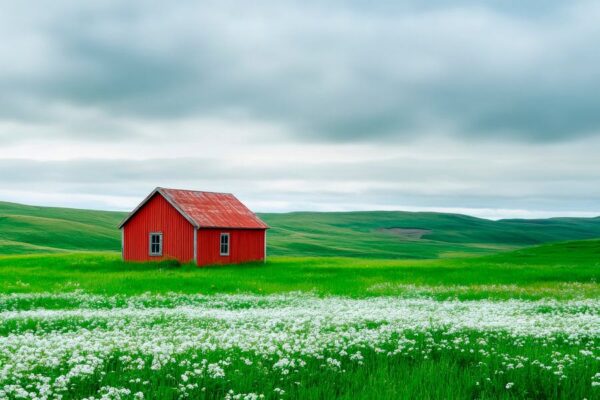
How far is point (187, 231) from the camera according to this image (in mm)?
55750

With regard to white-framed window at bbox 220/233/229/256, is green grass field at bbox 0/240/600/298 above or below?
below

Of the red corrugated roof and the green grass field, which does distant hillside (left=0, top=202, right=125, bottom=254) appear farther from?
the green grass field

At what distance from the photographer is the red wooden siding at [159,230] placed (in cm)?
5578

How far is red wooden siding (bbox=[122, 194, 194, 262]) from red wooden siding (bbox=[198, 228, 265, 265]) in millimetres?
1160

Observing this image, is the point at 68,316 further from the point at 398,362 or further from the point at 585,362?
the point at 585,362

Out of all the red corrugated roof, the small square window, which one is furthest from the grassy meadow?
the small square window

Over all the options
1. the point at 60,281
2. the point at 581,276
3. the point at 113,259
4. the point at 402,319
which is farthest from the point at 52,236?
the point at 402,319

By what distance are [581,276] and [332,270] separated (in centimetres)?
2006

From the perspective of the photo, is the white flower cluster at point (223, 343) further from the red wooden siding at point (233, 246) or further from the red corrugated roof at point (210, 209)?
the red corrugated roof at point (210, 209)

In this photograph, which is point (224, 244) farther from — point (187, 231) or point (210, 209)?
point (187, 231)

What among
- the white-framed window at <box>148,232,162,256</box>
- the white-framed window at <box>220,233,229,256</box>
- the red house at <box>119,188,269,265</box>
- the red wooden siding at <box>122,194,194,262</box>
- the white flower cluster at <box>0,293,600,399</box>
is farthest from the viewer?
the white-framed window at <box>220,233,229,256</box>

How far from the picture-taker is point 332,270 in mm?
51938

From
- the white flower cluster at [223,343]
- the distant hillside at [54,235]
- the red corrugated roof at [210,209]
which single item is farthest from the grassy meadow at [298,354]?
the distant hillside at [54,235]

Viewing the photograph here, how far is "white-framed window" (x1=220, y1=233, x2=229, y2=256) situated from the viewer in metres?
58.2
